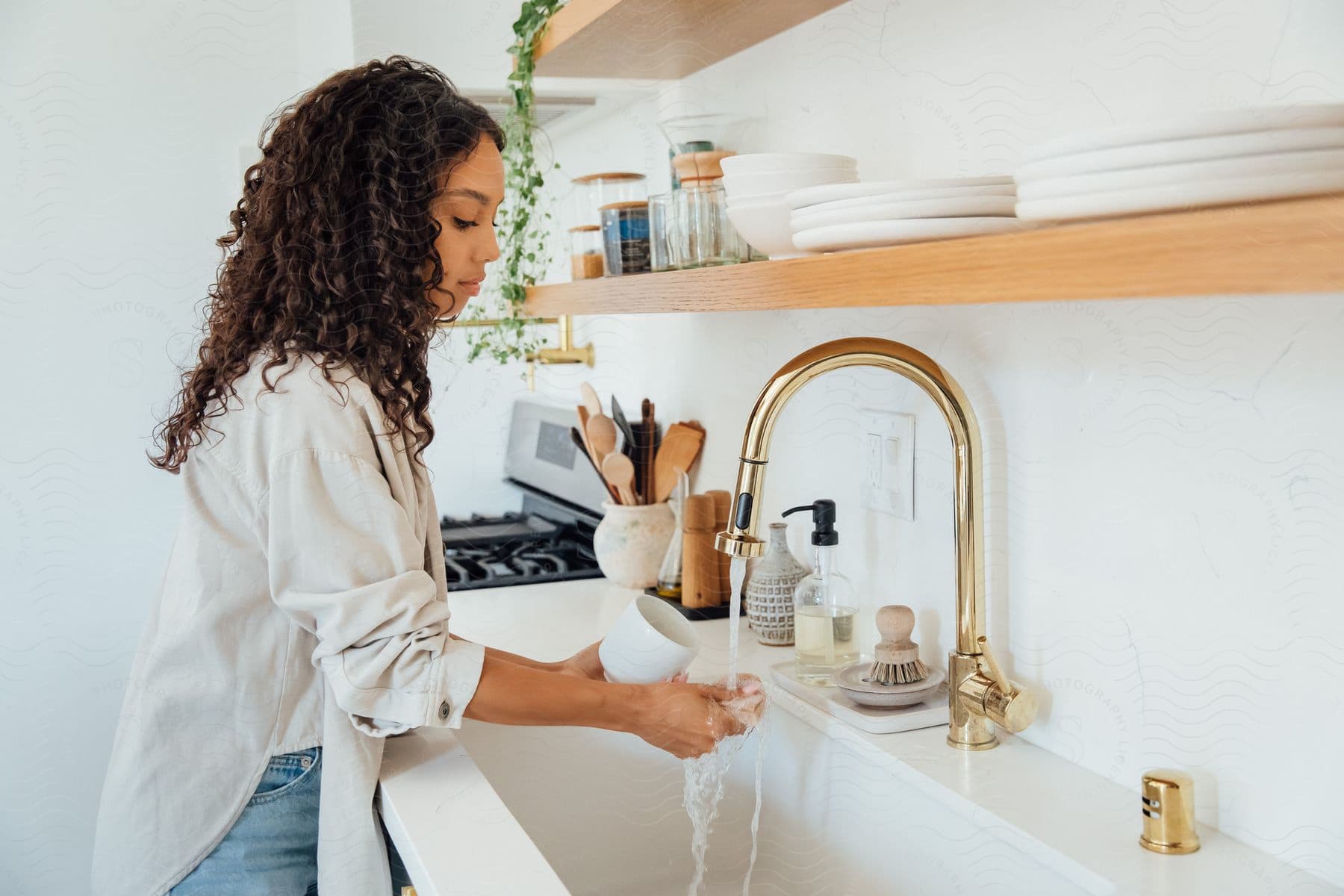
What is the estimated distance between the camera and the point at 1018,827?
3.01 feet

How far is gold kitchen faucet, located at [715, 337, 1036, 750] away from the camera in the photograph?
1056 millimetres

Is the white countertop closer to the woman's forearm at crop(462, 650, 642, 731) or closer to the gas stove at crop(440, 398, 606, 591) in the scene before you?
the woman's forearm at crop(462, 650, 642, 731)

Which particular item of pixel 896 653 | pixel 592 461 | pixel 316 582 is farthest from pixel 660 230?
pixel 316 582

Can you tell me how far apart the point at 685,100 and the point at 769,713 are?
0.96m

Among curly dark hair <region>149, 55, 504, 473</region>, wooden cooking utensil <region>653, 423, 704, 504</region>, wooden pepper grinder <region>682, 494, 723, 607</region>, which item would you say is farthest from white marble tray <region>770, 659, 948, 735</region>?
wooden cooking utensil <region>653, 423, 704, 504</region>

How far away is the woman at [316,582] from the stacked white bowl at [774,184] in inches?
9.8

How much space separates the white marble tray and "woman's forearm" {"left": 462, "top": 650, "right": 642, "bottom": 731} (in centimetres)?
25

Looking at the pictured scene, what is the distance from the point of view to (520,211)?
1.74 m

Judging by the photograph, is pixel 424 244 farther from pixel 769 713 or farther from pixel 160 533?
pixel 160 533

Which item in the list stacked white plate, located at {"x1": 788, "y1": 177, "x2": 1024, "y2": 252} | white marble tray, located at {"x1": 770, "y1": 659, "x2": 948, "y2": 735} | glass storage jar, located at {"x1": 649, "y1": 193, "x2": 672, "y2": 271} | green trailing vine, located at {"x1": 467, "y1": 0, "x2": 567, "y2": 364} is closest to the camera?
stacked white plate, located at {"x1": 788, "y1": 177, "x2": 1024, "y2": 252}

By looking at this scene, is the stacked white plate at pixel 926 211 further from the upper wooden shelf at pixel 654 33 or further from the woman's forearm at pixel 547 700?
the upper wooden shelf at pixel 654 33

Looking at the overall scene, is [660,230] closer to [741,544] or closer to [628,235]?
[628,235]

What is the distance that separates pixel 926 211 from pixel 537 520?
141cm

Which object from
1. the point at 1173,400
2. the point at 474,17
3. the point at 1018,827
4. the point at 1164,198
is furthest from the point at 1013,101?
the point at 474,17
